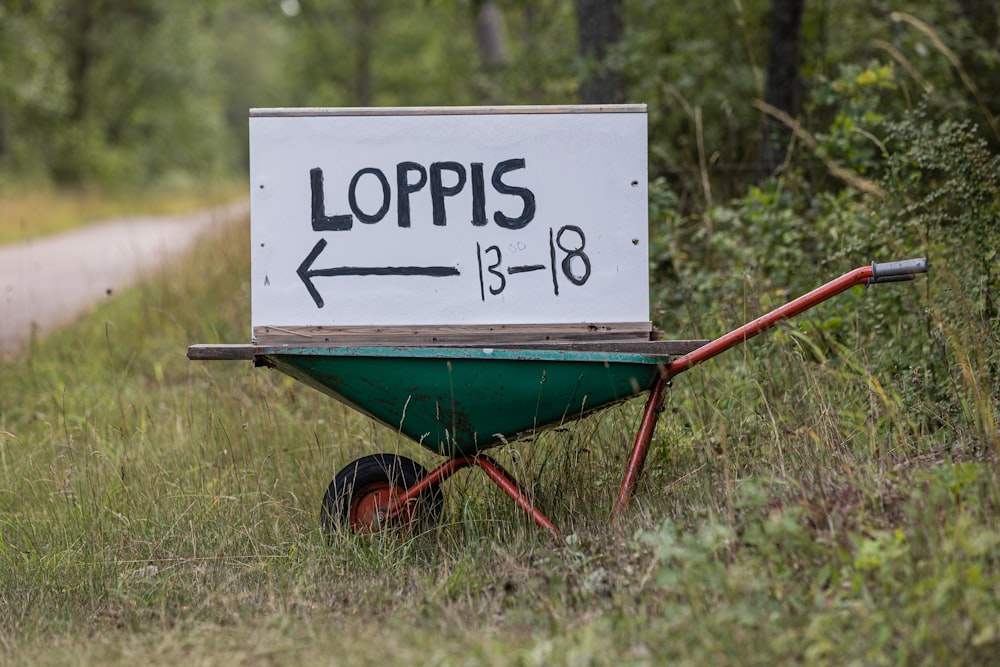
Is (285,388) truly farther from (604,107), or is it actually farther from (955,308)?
(955,308)

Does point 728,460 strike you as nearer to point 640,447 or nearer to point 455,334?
point 640,447

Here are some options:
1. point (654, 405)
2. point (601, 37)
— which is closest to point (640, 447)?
point (654, 405)

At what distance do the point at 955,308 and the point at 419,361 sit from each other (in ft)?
6.81

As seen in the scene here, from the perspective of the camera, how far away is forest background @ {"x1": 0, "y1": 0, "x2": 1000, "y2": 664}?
2582 mm

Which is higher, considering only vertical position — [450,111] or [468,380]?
[450,111]

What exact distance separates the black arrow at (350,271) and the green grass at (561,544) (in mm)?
715

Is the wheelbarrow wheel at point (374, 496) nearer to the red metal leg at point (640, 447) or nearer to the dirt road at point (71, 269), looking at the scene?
the red metal leg at point (640, 447)

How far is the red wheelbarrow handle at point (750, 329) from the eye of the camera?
10.2ft

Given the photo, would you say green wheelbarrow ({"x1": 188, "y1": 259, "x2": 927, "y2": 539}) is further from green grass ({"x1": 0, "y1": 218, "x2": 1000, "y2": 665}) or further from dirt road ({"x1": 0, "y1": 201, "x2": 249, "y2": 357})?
dirt road ({"x1": 0, "y1": 201, "x2": 249, "y2": 357})

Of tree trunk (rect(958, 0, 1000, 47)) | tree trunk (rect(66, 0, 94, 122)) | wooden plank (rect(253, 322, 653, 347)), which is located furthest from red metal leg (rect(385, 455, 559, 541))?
tree trunk (rect(66, 0, 94, 122))

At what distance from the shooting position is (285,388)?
531 cm

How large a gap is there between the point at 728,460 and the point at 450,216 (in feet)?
3.73

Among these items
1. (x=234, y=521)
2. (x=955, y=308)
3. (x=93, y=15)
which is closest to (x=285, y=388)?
(x=234, y=521)

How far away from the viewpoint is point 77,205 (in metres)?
21.4
